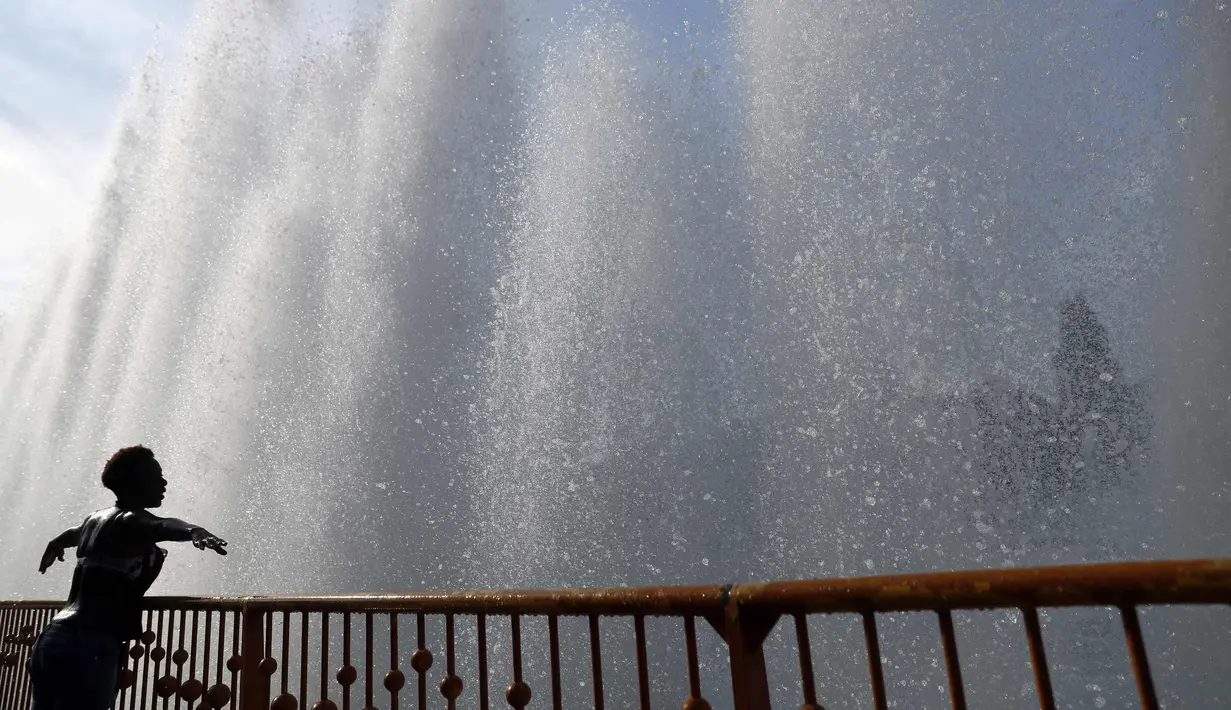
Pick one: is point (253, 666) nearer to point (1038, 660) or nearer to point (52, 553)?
point (52, 553)

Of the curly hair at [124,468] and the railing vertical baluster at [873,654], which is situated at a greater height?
the curly hair at [124,468]

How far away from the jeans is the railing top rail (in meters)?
1.83

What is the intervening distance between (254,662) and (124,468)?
4.25 feet

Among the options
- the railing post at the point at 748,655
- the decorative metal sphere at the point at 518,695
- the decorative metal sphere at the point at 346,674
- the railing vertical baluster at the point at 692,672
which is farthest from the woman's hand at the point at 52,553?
the railing post at the point at 748,655

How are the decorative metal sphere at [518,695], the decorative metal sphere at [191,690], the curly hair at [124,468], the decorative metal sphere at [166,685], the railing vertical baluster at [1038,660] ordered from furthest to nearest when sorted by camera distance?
1. the curly hair at [124,468]
2. the decorative metal sphere at [166,685]
3. the decorative metal sphere at [191,690]
4. the decorative metal sphere at [518,695]
5. the railing vertical baluster at [1038,660]

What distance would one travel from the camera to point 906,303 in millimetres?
11102

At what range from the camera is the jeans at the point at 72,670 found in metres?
3.36

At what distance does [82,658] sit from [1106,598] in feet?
11.9

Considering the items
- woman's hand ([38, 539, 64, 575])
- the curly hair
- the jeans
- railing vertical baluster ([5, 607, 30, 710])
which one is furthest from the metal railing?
railing vertical baluster ([5, 607, 30, 710])

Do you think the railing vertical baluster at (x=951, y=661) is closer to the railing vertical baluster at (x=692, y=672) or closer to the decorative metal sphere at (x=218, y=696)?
the railing vertical baluster at (x=692, y=672)

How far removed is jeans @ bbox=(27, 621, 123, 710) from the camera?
336 cm

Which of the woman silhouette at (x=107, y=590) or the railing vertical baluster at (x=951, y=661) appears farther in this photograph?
the woman silhouette at (x=107, y=590)

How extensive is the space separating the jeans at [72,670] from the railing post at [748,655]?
2.87 meters

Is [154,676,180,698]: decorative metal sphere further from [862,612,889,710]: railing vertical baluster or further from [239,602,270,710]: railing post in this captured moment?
[862,612,889,710]: railing vertical baluster
